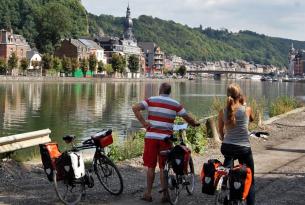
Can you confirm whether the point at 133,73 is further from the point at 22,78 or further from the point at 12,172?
the point at 12,172

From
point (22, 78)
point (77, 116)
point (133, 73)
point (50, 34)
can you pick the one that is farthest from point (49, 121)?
point (133, 73)

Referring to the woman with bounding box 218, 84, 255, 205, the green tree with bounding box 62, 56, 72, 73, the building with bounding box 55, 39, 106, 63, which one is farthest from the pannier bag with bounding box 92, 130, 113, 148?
the building with bounding box 55, 39, 106, 63

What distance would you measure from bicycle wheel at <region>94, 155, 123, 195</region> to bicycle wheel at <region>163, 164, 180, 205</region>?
0.88 m

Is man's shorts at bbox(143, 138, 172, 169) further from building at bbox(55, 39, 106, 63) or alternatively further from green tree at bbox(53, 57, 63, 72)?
building at bbox(55, 39, 106, 63)

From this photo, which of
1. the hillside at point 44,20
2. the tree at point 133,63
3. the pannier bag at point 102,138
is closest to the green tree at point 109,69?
the tree at point 133,63

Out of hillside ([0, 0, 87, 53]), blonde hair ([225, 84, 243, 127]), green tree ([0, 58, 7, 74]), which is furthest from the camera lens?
hillside ([0, 0, 87, 53])

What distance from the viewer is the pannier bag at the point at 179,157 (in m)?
8.53

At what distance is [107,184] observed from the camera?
9312mm

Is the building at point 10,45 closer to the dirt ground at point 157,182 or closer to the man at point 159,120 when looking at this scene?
the dirt ground at point 157,182

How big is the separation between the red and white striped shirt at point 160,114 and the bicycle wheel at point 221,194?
1611mm

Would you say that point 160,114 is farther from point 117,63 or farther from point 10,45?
point 117,63

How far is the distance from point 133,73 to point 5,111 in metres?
135

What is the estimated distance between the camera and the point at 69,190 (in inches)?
340

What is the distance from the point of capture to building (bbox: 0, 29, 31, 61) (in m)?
123
